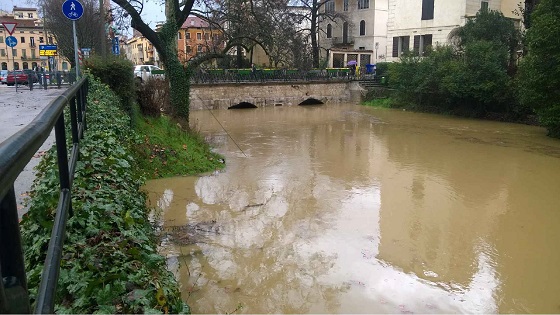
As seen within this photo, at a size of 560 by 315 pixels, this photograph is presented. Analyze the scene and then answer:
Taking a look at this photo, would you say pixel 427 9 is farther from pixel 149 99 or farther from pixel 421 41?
pixel 149 99

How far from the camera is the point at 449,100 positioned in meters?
28.4

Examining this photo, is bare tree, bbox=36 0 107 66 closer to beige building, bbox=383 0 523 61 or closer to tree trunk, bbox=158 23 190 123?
tree trunk, bbox=158 23 190 123

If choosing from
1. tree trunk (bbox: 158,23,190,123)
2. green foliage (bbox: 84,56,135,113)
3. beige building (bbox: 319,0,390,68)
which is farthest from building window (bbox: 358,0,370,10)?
green foliage (bbox: 84,56,135,113)

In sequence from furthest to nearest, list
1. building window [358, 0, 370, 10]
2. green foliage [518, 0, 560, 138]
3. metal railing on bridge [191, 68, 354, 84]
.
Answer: building window [358, 0, 370, 10], metal railing on bridge [191, 68, 354, 84], green foliage [518, 0, 560, 138]

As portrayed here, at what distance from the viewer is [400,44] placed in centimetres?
4156

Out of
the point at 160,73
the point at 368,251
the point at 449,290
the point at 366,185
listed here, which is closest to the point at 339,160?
the point at 366,185

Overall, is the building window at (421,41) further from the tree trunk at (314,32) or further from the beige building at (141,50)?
the beige building at (141,50)

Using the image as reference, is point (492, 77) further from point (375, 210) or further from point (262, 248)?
point (262, 248)

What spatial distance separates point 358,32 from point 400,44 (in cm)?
642

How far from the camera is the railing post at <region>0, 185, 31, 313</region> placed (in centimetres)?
114

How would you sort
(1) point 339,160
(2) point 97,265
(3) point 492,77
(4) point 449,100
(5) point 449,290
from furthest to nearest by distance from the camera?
1. (4) point 449,100
2. (3) point 492,77
3. (1) point 339,160
4. (5) point 449,290
5. (2) point 97,265

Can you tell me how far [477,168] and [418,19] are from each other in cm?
2865

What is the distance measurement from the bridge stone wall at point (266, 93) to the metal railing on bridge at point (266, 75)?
37cm

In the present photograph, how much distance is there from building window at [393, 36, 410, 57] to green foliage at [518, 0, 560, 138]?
2158cm
